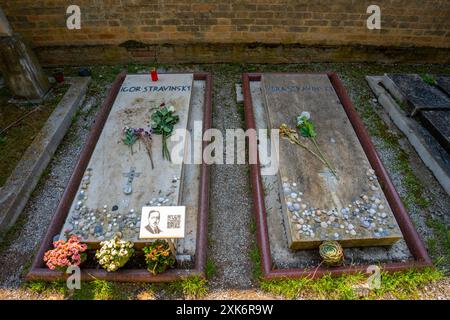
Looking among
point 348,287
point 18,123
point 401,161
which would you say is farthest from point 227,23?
point 348,287

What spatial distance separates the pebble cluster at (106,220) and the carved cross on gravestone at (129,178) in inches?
3.5

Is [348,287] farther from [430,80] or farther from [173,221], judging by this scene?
[430,80]

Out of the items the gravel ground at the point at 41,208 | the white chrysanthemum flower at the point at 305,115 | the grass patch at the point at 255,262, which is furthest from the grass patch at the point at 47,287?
the white chrysanthemum flower at the point at 305,115

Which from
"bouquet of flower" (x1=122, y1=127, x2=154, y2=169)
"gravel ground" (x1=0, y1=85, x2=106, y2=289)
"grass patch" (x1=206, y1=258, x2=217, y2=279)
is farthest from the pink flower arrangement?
"bouquet of flower" (x1=122, y1=127, x2=154, y2=169)

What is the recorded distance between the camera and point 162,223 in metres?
2.90

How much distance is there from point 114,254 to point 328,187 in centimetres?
259

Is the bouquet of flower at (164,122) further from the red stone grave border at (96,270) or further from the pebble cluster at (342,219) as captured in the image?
the pebble cluster at (342,219)

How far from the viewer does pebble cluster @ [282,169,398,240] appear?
11.0 ft

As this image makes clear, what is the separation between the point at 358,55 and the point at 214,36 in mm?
2926

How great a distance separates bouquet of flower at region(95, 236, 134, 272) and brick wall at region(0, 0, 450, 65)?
4.16m

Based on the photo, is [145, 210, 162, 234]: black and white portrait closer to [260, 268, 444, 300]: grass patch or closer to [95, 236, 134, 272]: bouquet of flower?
[95, 236, 134, 272]: bouquet of flower

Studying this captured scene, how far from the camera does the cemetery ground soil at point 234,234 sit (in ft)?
10.5

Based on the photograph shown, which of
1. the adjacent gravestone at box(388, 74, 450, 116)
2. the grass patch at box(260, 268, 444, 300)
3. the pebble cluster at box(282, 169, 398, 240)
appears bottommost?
the grass patch at box(260, 268, 444, 300)
